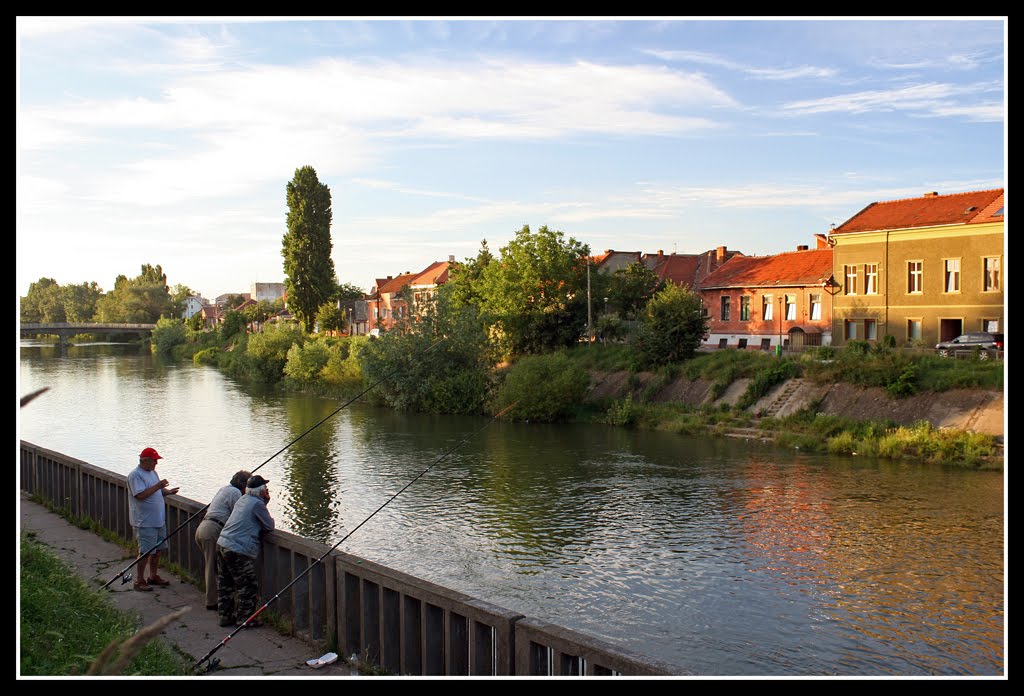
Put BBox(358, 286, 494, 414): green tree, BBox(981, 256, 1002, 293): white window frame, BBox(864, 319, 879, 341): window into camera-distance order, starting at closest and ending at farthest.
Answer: BBox(981, 256, 1002, 293): white window frame → BBox(358, 286, 494, 414): green tree → BBox(864, 319, 879, 341): window

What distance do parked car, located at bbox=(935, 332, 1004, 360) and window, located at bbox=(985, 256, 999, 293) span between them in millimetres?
2097

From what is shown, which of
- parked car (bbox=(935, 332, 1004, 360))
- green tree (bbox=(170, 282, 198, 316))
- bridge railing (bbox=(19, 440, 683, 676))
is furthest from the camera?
green tree (bbox=(170, 282, 198, 316))

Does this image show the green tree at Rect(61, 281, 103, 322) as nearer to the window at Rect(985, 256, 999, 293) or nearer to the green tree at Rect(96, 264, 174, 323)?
the green tree at Rect(96, 264, 174, 323)

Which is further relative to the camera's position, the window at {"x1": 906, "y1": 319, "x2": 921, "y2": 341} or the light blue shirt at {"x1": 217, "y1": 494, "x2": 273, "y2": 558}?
the window at {"x1": 906, "y1": 319, "x2": 921, "y2": 341}

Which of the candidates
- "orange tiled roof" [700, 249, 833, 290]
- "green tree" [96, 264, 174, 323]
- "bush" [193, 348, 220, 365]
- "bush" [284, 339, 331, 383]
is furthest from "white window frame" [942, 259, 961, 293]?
"green tree" [96, 264, 174, 323]

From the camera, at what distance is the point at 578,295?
4569 cm

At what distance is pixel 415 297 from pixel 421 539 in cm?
2625

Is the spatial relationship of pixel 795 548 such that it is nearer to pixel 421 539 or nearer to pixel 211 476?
pixel 421 539

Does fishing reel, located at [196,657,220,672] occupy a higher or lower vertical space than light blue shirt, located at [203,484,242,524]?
lower

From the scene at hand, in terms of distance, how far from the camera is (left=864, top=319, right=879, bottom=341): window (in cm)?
3898
